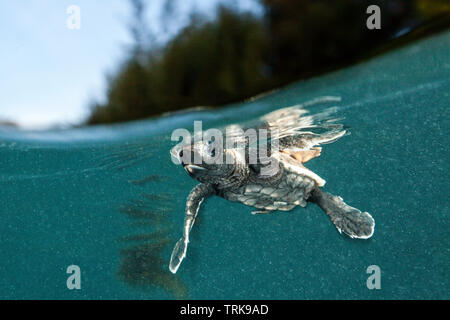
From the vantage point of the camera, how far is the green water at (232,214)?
7.23 metres

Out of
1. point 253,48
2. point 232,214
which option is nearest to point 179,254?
point 253,48

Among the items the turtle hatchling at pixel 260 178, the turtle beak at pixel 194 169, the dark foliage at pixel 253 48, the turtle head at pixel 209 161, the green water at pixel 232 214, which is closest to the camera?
the dark foliage at pixel 253 48

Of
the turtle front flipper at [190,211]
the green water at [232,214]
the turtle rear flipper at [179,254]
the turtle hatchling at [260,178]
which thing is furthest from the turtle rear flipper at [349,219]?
the turtle rear flipper at [179,254]

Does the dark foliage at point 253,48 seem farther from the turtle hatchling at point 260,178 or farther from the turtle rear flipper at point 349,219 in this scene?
the turtle rear flipper at point 349,219

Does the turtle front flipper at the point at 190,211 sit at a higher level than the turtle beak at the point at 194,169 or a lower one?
lower

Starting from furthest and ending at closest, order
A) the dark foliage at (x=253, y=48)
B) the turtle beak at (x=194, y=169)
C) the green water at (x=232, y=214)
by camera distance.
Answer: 1. the green water at (x=232, y=214)
2. the turtle beak at (x=194, y=169)
3. the dark foliage at (x=253, y=48)

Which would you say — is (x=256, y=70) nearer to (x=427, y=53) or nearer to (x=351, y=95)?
(x=427, y=53)

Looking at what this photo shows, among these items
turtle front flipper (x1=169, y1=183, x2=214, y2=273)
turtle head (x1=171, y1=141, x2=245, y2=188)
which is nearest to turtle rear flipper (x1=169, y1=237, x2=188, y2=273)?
→ turtle front flipper (x1=169, y1=183, x2=214, y2=273)

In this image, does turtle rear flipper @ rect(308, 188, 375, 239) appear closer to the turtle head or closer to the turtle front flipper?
the turtle head

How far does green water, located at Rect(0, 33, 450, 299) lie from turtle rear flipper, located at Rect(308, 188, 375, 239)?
1743 mm

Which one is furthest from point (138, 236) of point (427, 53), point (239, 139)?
point (427, 53)

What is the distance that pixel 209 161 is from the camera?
4.18m

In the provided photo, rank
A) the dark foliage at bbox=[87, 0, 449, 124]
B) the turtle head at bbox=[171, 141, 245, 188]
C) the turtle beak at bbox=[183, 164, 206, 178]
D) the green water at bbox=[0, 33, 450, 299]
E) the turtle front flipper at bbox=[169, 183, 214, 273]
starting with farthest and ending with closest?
the green water at bbox=[0, 33, 450, 299] < the turtle front flipper at bbox=[169, 183, 214, 273] < the turtle beak at bbox=[183, 164, 206, 178] < the turtle head at bbox=[171, 141, 245, 188] < the dark foliage at bbox=[87, 0, 449, 124]

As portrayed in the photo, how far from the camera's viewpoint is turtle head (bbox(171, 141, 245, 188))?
13.5 ft
